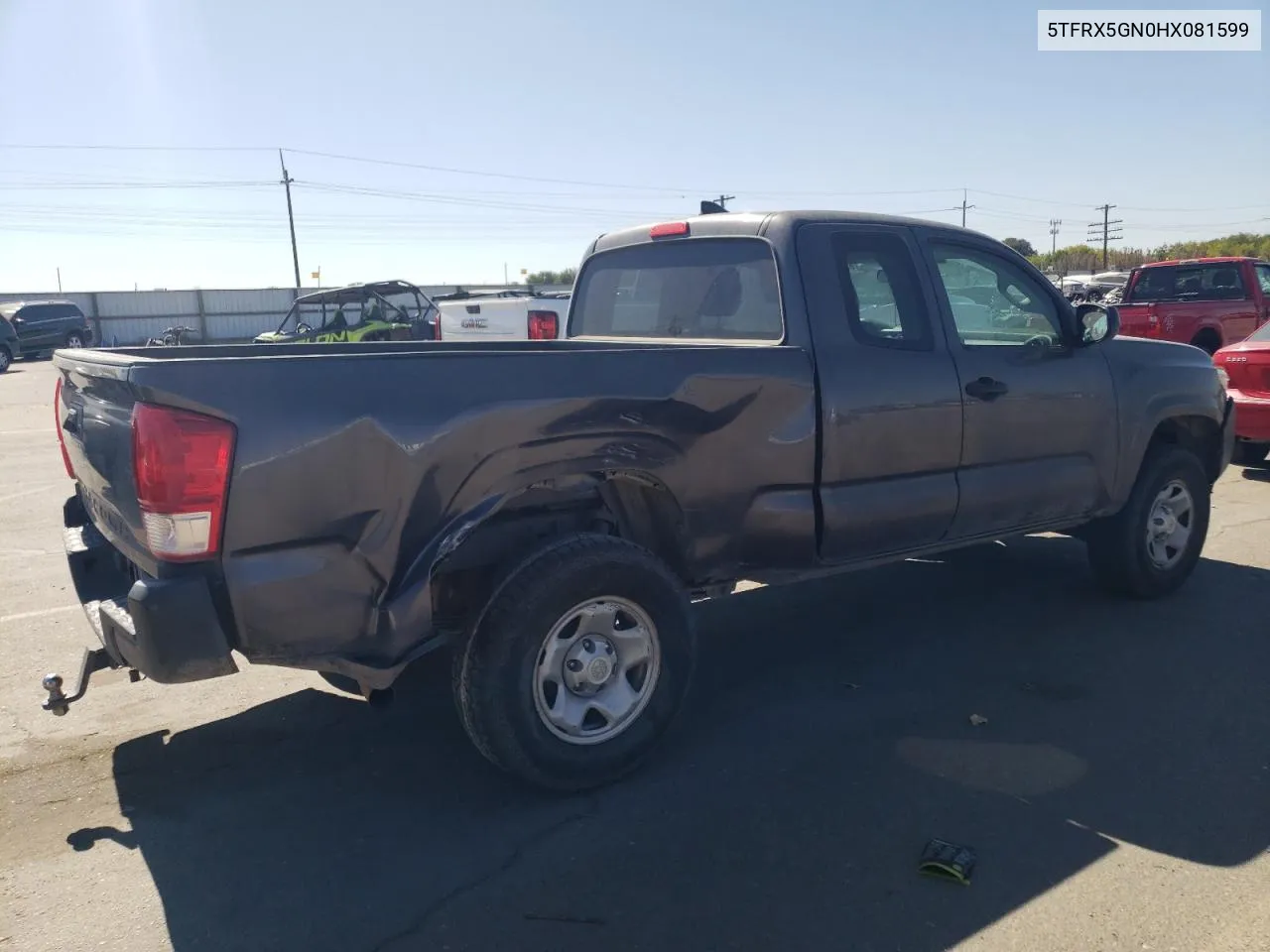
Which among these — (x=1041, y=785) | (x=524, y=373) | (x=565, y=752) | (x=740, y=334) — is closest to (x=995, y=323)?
(x=740, y=334)

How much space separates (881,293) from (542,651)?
7.48 ft

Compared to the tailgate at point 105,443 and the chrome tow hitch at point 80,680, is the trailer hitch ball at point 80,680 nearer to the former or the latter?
the chrome tow hitch at point 80,680

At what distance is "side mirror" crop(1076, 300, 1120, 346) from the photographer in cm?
522

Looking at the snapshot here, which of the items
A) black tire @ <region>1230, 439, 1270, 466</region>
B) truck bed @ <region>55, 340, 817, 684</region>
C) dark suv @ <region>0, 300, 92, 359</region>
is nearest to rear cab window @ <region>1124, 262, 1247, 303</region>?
black tire @ <region>1230, 439, 1270, 466</region>

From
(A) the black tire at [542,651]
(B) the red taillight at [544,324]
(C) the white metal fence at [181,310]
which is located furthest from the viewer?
(C) the white metal fence at [181,310]

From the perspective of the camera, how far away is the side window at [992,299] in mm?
4914

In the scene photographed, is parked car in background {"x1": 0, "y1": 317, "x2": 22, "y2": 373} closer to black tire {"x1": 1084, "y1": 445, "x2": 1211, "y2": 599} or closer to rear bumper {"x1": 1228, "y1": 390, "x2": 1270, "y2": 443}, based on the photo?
rear bumper {"x1": 1228, "y1": 390, "x2": 1270, "y2": 443}

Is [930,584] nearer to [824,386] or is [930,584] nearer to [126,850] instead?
[824,386]

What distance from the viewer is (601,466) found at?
3.69 metres

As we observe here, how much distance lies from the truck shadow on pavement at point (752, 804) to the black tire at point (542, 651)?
152mm

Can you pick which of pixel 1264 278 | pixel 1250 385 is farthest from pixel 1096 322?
pixel 1264 278

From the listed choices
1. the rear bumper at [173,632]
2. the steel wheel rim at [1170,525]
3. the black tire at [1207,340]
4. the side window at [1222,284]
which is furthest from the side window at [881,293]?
the side window at [1222,284]

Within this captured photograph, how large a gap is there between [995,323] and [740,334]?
1428 mm

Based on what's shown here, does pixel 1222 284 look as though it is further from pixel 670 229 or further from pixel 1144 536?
pixel 670 229
